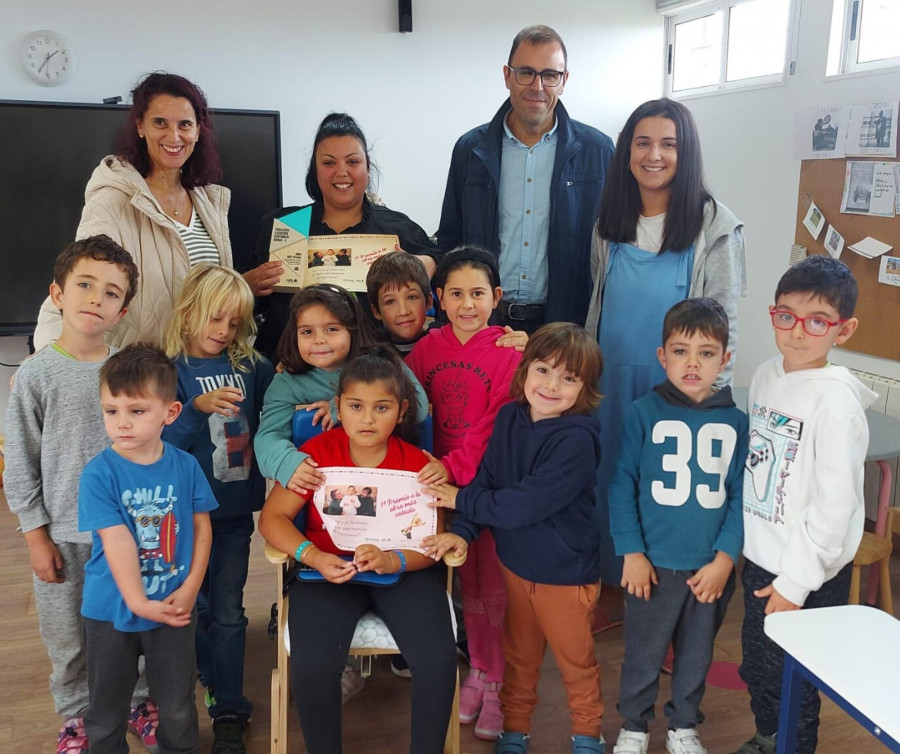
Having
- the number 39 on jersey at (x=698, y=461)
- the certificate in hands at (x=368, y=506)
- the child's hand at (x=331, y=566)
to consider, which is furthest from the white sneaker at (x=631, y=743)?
the child's hand at (x=331, y=566)

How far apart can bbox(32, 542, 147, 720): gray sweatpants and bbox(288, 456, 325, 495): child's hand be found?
537 millimetres

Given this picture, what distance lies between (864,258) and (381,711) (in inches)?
118

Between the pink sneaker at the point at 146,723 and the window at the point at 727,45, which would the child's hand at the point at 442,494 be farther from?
the window at the point at 727,45

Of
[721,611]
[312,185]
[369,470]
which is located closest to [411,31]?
[312,185]

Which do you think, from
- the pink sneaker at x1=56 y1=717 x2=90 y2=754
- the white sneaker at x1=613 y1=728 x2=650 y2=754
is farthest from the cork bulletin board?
the pink sneaker at x1=56 y1=717 x2=90 y2=754

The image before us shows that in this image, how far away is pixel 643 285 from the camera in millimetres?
2330

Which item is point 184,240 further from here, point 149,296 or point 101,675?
point 101,675

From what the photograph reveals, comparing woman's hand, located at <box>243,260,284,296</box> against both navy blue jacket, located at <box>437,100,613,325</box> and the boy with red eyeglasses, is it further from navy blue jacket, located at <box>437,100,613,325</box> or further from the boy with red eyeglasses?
the boy with red eyeglasses

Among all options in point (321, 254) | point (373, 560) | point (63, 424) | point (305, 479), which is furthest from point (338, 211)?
point (373, 560)

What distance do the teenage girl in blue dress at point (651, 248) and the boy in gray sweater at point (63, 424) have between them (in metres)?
1.40

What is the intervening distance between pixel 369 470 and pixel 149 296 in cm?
85

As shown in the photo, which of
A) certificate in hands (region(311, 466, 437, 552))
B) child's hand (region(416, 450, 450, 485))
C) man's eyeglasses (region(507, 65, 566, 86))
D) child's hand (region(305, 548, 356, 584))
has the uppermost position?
man's eyeglasses (region(507, 65, 566, 86))

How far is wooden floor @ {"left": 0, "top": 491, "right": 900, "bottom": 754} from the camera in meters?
2.16

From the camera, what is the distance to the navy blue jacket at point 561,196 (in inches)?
97.9
